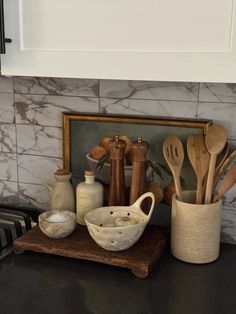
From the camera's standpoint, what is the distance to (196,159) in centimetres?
127

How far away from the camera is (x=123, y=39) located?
100 cm

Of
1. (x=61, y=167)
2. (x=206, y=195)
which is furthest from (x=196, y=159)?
(x=61, y=167)

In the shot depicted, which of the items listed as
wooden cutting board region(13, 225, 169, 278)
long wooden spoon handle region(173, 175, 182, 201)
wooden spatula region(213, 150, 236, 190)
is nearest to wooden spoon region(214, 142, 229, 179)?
wooden spatula region(213, 150, 236, 190)

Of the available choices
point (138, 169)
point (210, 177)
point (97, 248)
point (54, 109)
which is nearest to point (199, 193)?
point (210, 177)

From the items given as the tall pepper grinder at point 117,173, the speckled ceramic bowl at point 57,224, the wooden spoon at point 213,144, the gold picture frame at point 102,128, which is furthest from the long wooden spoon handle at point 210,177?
the speckled ceramic bowl at point 57,224

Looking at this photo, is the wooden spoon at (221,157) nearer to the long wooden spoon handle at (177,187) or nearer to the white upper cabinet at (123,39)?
the long wooden spoon handle at (177,187)

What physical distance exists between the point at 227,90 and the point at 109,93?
0.37m

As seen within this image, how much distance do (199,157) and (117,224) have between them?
0.31 metres

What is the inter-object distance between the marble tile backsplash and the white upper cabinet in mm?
338

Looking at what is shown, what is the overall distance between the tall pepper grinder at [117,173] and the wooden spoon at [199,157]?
0.20 meters

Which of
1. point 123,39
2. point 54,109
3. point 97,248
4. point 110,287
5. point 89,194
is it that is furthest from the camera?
point 54,109

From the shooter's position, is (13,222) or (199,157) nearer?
(199,157)

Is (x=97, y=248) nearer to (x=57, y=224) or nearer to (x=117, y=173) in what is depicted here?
(x=57, y=224)

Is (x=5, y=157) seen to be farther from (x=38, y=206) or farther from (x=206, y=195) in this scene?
(x=206, y=195)
